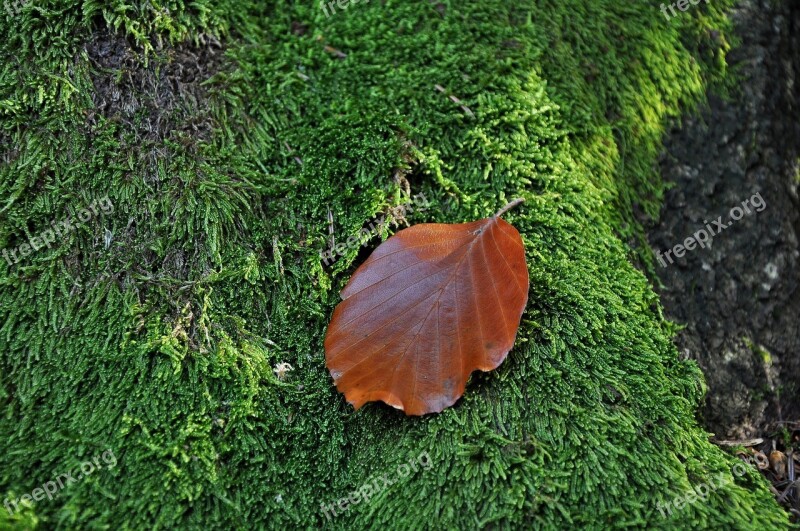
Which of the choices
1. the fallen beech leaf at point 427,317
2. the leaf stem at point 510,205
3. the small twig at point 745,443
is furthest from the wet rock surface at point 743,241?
the fallen beech leaf at point 427,317

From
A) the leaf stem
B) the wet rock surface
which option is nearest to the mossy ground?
the leaf stem

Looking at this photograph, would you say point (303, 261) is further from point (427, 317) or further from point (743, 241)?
point (743, 241)

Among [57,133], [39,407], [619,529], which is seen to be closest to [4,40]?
[57,133]

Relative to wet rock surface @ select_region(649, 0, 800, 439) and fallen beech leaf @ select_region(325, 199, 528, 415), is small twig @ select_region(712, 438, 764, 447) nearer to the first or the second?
wet rock surface @ select_region(649, 0, 800, 439)

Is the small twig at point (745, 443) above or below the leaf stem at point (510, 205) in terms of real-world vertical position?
below

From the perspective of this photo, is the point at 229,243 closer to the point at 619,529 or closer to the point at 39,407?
the point at 39,407

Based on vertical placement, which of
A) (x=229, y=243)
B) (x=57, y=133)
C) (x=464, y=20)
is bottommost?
(x=229, y=243)

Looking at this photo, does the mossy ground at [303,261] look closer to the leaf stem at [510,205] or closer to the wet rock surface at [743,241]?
the leaf stem at [510,205]
